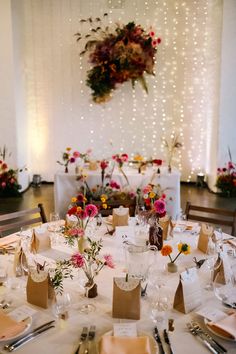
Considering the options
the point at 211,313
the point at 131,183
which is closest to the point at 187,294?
the point at 211,313

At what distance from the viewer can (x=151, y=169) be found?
497 centimetres

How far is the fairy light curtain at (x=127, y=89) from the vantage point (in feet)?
21.7

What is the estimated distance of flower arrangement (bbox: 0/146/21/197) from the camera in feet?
20.2

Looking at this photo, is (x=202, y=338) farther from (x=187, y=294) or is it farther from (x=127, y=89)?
(x=127, y=89)

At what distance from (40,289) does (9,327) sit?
0.21 m

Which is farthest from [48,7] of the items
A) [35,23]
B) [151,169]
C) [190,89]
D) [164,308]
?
[164,308]

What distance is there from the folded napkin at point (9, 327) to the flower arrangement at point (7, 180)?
16.0ft

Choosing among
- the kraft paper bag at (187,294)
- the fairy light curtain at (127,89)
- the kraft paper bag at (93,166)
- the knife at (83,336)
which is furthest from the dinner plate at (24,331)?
the fairy light curtain at (127,89)

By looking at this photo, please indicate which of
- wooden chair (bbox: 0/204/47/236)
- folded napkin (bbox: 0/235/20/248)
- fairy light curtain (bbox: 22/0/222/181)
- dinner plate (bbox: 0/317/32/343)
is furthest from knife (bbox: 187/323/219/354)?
fairy light curtain (bbox: 22/0/222/181)

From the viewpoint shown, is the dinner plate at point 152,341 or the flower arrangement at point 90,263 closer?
the dinner plate at point 152,341

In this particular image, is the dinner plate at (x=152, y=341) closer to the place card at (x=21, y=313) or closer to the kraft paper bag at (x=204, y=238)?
the place card at (x=21, y=313)

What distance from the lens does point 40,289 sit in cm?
158

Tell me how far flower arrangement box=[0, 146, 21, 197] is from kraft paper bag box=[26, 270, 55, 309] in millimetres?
4749

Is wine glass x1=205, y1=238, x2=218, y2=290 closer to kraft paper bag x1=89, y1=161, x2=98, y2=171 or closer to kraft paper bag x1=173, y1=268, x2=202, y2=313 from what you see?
kraft paper bag x1=173, y1=268, x2=202, y2=313
